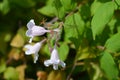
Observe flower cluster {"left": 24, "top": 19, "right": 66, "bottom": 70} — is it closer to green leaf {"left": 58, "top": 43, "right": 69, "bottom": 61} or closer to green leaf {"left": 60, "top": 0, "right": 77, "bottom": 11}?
green leaf {"left": 60, "top": 0, "right": 77, "bottom": 11}

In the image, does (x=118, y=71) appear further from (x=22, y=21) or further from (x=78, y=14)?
(x=22, y=21)

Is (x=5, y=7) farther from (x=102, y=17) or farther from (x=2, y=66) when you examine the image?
(x=102, y=17)

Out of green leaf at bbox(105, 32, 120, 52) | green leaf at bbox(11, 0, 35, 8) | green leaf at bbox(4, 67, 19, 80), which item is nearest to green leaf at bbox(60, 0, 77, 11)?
green leaf at bbox(105, 32, 120, 52)

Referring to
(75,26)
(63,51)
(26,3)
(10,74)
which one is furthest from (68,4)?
(10,74)

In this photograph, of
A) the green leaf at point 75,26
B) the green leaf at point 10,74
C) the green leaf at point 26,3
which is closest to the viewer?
the green leaf at point 75,26

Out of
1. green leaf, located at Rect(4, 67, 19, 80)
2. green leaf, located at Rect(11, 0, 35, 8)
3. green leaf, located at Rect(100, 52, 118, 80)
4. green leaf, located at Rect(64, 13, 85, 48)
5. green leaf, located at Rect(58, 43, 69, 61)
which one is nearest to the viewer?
green leaf, located at Rect(100, 52, 118, 80)

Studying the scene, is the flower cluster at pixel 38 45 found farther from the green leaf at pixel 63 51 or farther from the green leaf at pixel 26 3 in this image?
the green leaf at pixel 26 3

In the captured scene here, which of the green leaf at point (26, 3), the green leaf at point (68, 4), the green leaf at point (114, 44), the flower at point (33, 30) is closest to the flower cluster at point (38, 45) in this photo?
the flower at point (33, 30)
